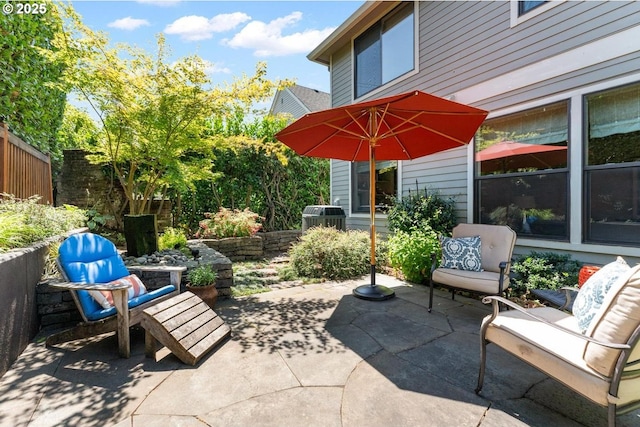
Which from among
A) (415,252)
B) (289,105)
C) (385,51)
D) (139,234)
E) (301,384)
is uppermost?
(289,105)

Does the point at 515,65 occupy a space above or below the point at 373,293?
above

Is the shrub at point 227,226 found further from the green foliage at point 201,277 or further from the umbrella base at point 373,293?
the umbrella base at point 373,293

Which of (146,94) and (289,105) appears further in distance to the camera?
(289,105)

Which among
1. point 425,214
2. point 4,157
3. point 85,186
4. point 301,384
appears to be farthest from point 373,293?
point 85,186

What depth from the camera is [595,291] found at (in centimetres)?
195

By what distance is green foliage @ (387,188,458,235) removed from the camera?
503 centimetres

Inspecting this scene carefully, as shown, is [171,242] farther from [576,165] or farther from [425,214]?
[576,165]

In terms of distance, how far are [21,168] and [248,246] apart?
397 cm

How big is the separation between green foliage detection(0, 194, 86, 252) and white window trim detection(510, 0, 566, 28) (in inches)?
251

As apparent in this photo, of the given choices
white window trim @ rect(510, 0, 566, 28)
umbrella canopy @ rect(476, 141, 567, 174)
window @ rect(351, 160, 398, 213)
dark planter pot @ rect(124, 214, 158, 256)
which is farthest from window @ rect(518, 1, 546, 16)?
dark planter pot @ rect(124, 214, 158, 256)

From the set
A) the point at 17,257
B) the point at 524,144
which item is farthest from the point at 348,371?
the point at 524,144

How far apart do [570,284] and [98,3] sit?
776 cm

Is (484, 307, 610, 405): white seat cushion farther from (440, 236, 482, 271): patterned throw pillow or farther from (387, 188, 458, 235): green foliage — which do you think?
(387, 188, 458, 235): green foliage

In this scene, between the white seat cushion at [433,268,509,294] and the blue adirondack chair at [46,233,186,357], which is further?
the white seat cushion at [433,268,509,294]
